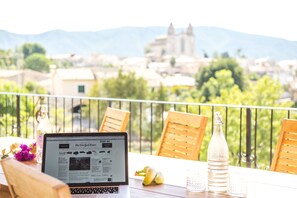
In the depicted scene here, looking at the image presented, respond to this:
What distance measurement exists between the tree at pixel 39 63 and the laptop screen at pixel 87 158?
28570 millimetres

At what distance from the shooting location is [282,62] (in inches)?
1097

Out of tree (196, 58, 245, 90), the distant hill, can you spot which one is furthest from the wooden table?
tree (196, 58, 245, 90)

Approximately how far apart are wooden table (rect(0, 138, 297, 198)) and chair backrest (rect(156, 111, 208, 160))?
1.22ft

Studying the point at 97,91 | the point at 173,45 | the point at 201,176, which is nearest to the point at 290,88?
the point at 173,45

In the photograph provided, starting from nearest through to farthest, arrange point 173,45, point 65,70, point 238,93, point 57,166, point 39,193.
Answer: point 39,193
point 57,166
point 238,93
point 65,70
point 173,45

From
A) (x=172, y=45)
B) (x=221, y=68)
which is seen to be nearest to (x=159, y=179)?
(x=221, y=68)

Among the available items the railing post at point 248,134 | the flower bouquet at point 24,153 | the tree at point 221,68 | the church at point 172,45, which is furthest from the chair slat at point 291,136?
the church at point 172,45

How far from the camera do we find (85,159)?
2178mm

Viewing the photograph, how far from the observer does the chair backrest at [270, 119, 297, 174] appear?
2.94 metres

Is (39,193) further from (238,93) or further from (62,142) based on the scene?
(238,93)

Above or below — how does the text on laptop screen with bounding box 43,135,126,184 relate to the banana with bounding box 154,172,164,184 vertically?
above

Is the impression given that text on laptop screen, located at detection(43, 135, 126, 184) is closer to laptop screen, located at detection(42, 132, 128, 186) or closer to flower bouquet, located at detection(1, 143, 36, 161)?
laptop screen, located at detection(42, 132, 128, 186)

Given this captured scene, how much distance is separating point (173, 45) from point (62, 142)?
30.9m

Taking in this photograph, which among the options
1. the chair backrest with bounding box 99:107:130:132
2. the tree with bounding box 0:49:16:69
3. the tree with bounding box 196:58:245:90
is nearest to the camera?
the chair backrest with bounding box 99:107:130:132
